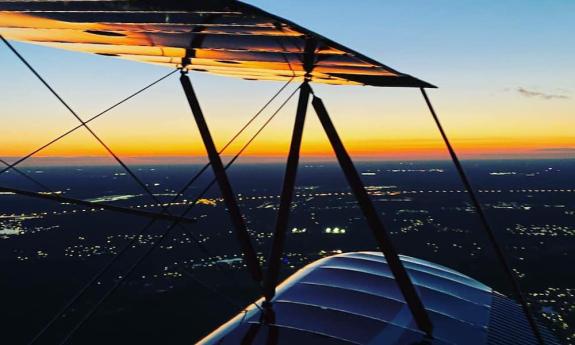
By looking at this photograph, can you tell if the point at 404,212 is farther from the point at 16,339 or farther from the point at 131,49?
the point at 131,49

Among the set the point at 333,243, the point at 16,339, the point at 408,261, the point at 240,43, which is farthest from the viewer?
the point at 333,243

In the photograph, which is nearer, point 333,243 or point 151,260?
point 151,260

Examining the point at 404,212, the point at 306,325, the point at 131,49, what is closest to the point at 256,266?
the point at 306,325

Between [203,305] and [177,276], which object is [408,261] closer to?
[203,305]

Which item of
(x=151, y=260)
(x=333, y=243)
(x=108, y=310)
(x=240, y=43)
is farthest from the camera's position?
(x=333, y=243)

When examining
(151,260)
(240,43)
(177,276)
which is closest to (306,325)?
(240,43)

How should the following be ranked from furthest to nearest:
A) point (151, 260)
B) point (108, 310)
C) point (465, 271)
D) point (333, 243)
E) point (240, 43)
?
point (333, 243) → point (151, 260) → point (465, 271) → point (108, 310) → point (240, 43)

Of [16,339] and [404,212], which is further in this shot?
[404,212]

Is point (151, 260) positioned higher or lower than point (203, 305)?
higher

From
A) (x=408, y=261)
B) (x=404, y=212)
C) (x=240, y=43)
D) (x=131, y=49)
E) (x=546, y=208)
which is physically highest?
(x=546, y=208)
